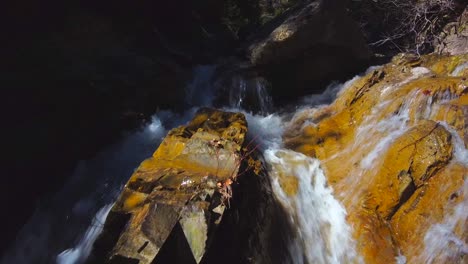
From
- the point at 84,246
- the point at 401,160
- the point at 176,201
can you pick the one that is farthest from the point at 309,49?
the point at 84,246

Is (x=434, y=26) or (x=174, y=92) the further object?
(x=434, y=26)

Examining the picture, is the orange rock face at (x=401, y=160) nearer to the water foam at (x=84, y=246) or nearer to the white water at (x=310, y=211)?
the white water at (x=310, y=211)

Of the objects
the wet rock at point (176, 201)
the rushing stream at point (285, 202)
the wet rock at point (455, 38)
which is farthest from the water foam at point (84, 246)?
the wet rock at point (455, 38)

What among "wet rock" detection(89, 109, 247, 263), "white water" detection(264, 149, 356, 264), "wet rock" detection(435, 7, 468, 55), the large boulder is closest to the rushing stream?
"white water" detection(264, 149, 356, 264)

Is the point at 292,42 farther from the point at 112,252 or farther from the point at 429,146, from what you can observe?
the point at 112,252

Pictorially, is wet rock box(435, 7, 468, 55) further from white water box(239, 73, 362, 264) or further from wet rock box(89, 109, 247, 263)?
wet rock box(89, 109, 247, 263)

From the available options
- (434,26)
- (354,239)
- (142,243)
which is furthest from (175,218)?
(434,26)
